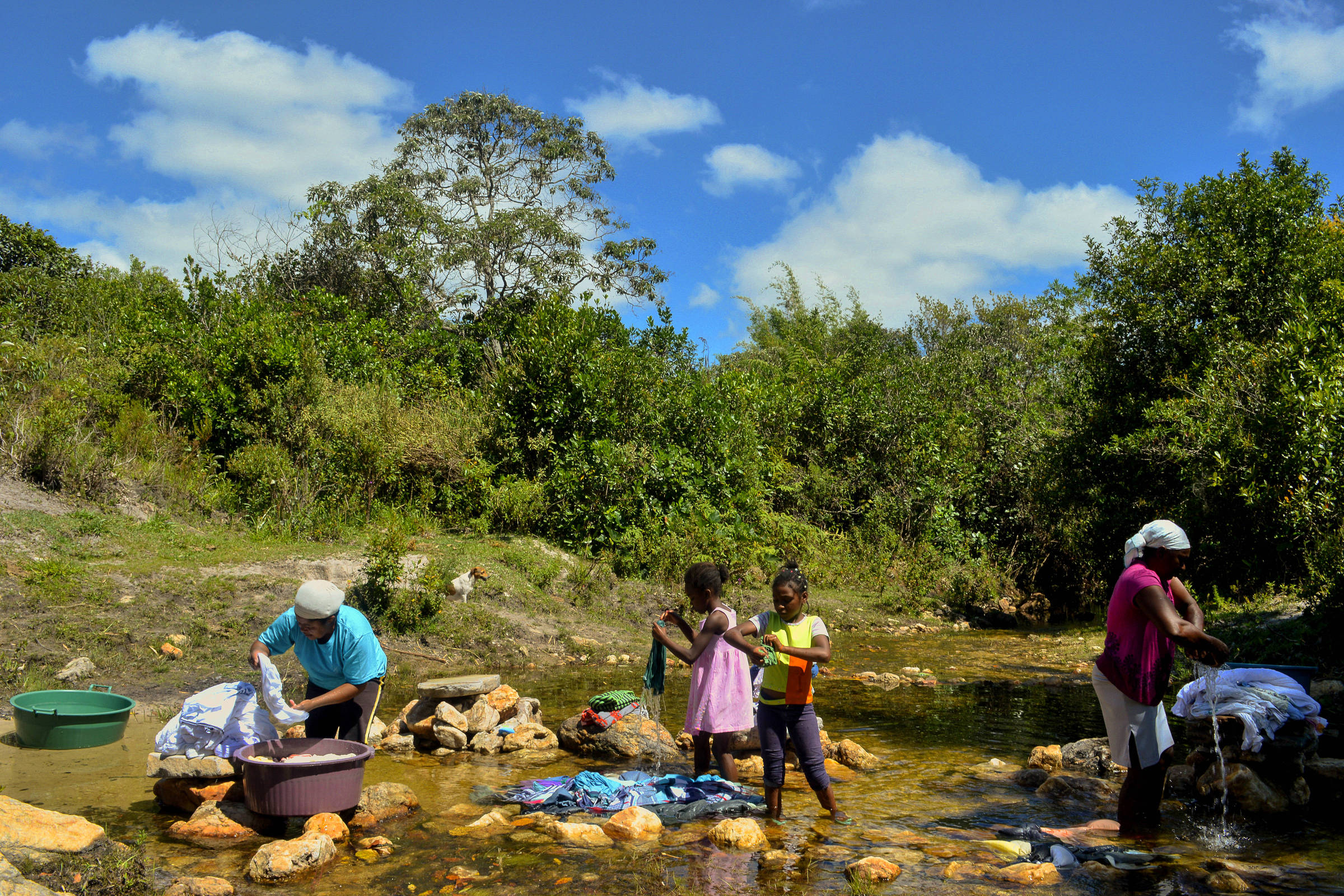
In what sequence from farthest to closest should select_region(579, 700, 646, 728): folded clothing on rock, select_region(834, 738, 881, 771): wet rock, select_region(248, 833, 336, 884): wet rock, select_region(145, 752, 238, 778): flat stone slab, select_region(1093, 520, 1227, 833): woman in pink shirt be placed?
select_region(579, 700, 646, 728): folded clothing on rock
select_region(834, 738, 881, 771): wet rock
select_region(145, 752, 238, 778): flat stone slab
select_region(1093, 520, 1227, 833): woman in pink shirt
select_region(248, 833, 336, 884): wet rock

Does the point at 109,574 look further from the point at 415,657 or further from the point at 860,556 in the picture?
the point at 860,556

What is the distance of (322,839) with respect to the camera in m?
4.91

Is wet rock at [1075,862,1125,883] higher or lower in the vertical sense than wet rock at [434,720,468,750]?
higher

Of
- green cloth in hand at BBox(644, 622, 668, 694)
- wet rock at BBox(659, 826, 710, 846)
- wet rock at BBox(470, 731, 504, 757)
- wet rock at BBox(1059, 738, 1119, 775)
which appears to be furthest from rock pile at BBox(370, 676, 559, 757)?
wet rock at BBox(1059, 738, 1119, 775)

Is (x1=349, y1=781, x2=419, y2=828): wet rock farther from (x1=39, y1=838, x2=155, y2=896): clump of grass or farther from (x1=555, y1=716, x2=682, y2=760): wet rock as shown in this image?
(x1=555, y1=716, x2=682, y2=760): wet rock

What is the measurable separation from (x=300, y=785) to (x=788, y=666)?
2.94 m

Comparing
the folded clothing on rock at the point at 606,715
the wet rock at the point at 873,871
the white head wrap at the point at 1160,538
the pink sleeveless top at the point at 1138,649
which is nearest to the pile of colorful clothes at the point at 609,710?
the folded clothing on rock at the point at 606,715

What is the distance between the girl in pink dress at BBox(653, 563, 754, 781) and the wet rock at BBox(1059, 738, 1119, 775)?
2917mm

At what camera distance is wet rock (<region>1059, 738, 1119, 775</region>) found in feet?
23.3

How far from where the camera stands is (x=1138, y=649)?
5.15 metres

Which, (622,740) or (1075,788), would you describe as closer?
(1075,788)

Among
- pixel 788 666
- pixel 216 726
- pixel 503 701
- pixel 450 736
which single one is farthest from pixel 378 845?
pixel 503 701

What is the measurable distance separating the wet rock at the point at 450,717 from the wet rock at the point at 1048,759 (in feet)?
15.7

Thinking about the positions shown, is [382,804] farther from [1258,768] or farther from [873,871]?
[1258,768]
